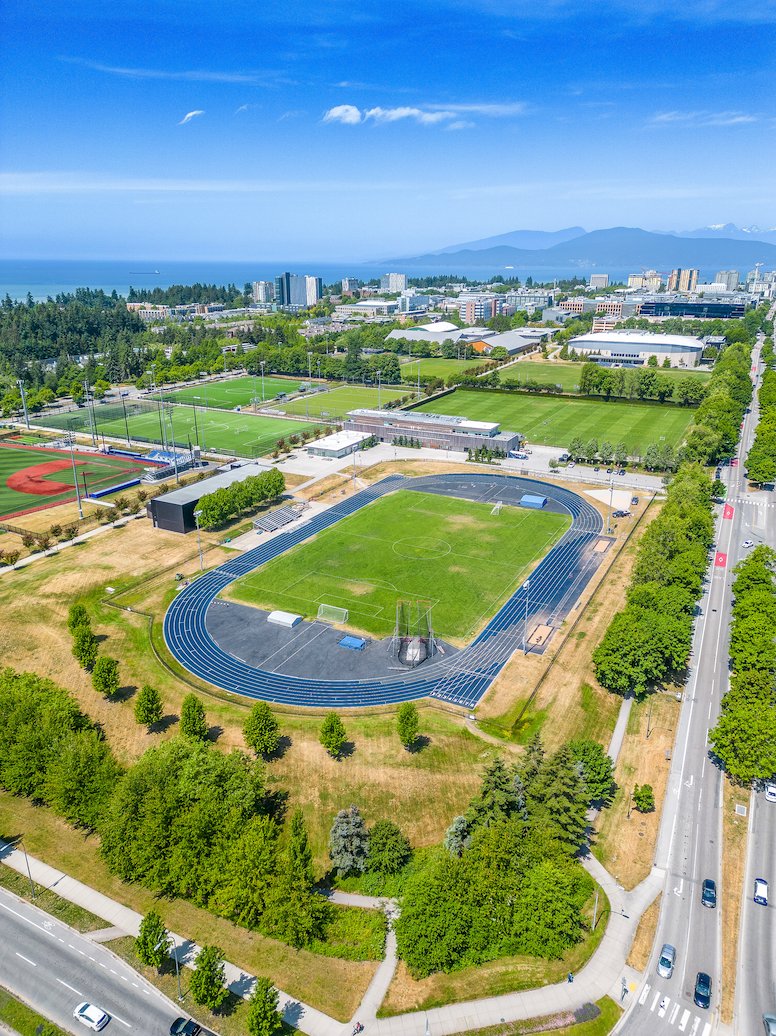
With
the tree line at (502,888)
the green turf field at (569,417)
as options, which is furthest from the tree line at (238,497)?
the green turf field at (569,417)

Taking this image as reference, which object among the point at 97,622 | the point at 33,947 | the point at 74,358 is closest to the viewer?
the point at 33,947

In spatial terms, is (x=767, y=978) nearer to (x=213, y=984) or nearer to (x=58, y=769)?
(x=213, y=984)

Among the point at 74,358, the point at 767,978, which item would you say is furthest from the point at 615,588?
the point at 74,358

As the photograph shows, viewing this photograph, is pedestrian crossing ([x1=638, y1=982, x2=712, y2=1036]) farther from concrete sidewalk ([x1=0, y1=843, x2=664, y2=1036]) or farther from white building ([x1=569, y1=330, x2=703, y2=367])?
white building ([x1=569, y1=330, x2=703, y2=367])

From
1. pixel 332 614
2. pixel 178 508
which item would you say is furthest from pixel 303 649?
pixel 178 508

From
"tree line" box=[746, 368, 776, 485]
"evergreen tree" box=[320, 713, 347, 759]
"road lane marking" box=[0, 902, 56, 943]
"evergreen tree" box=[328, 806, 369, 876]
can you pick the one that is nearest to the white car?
"road lane marking" box=[0, 902, 56, 943]

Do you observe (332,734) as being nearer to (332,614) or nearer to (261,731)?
(261,731)
